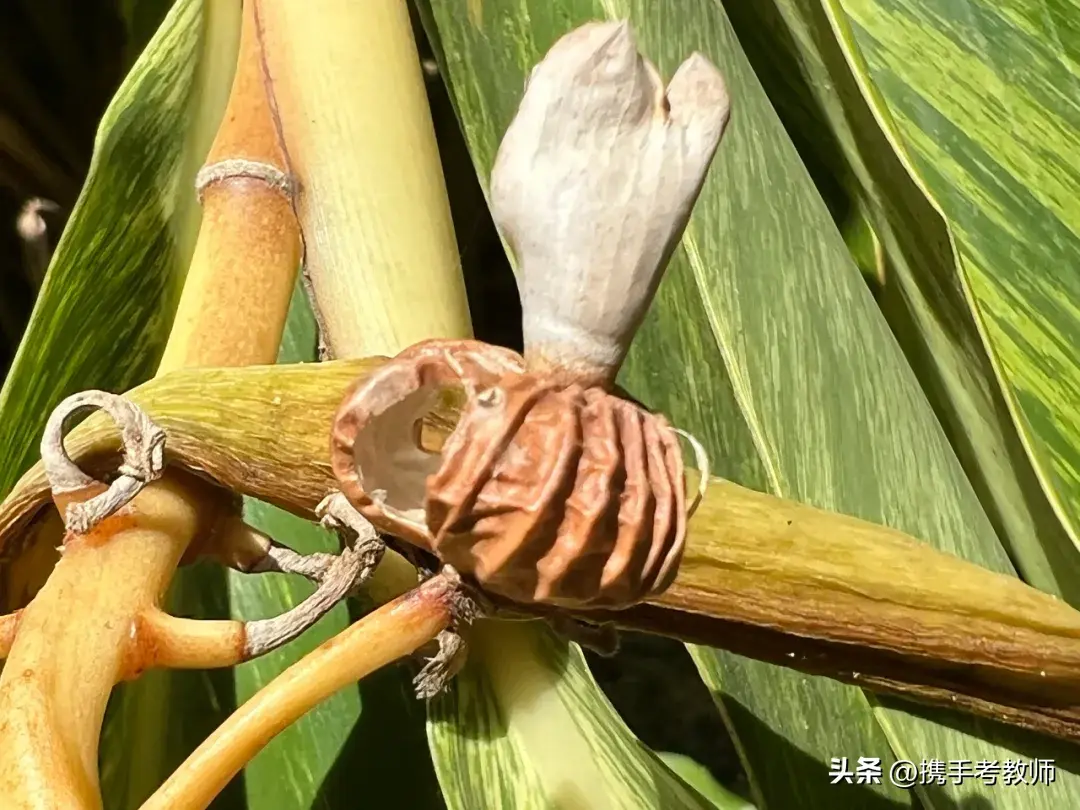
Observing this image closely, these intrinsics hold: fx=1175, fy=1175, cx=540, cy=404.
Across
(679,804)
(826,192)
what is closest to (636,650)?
(826,192)

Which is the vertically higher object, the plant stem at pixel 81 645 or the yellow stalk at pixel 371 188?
the yellow stalk at pixel 371 188

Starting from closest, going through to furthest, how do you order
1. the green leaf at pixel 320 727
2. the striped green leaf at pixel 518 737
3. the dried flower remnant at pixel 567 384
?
the dried flower remnant at pixel 567 384 < the striped green leaf at pixel 518 737 < the green leaf at pixel 320 727

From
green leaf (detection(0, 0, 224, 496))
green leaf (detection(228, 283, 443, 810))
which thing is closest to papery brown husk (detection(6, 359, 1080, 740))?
green leaf (detection(0, 0, 224, 496))

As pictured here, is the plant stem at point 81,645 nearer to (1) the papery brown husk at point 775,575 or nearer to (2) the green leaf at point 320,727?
(1) the papery brown husk at point 775,575

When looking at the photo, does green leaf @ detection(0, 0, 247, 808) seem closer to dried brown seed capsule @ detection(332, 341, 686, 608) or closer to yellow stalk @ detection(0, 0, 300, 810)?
yellow stalk @ detection(0, 0, 300, 810)

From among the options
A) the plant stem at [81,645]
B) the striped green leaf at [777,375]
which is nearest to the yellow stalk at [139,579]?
the plant stem at [81,645]

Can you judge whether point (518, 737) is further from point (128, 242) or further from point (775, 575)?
point (128, 242)
